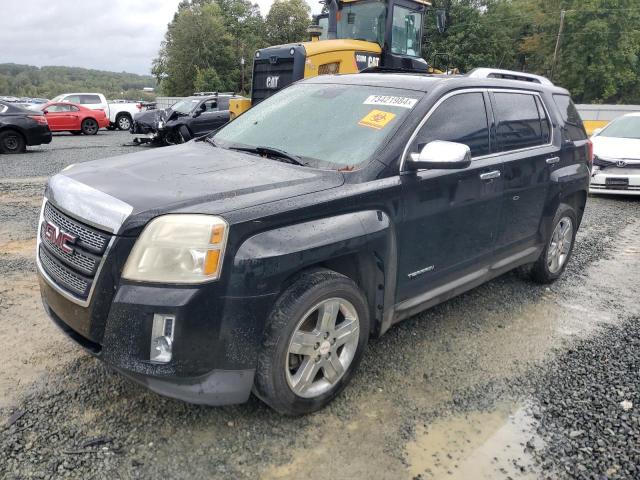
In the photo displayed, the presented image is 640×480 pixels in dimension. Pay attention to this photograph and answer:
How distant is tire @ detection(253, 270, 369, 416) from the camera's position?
2.47 meters

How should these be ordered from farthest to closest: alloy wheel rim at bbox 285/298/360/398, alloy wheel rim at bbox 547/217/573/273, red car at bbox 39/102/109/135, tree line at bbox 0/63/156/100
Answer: tree line at bbox 0/63/156/100 → red car at bbox 39/102/109/135 → alloy wheel rim at bbox 547/217/573/273 → alloy wheel rim at bbox 285/298/360/398

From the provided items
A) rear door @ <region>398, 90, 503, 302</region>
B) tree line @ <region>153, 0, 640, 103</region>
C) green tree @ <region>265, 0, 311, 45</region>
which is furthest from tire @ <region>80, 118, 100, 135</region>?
green tree @ <region>265, 0, 311, 45</region>

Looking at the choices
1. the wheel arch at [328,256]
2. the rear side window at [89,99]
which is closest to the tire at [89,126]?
the rear side window at [89,99]

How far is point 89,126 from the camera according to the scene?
20719mm

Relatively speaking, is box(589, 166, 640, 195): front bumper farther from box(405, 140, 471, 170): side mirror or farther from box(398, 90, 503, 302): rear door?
box(405, 140, 471, 170): side mirror

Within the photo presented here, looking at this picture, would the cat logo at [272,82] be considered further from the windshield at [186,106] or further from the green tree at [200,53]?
the green tree at [200,53]

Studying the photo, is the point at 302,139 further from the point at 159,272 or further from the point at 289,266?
the point at 159,272

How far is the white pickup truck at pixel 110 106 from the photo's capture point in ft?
70.3

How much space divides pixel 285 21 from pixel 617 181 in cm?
5318

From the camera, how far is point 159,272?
2287 millimetres

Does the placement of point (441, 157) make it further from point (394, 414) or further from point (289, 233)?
point (394, 414)

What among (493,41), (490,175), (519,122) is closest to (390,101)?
(490,175)

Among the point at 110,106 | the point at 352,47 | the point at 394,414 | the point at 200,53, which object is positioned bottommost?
the point at 394,414

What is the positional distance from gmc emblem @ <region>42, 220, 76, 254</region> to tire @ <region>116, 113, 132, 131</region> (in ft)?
74.5
